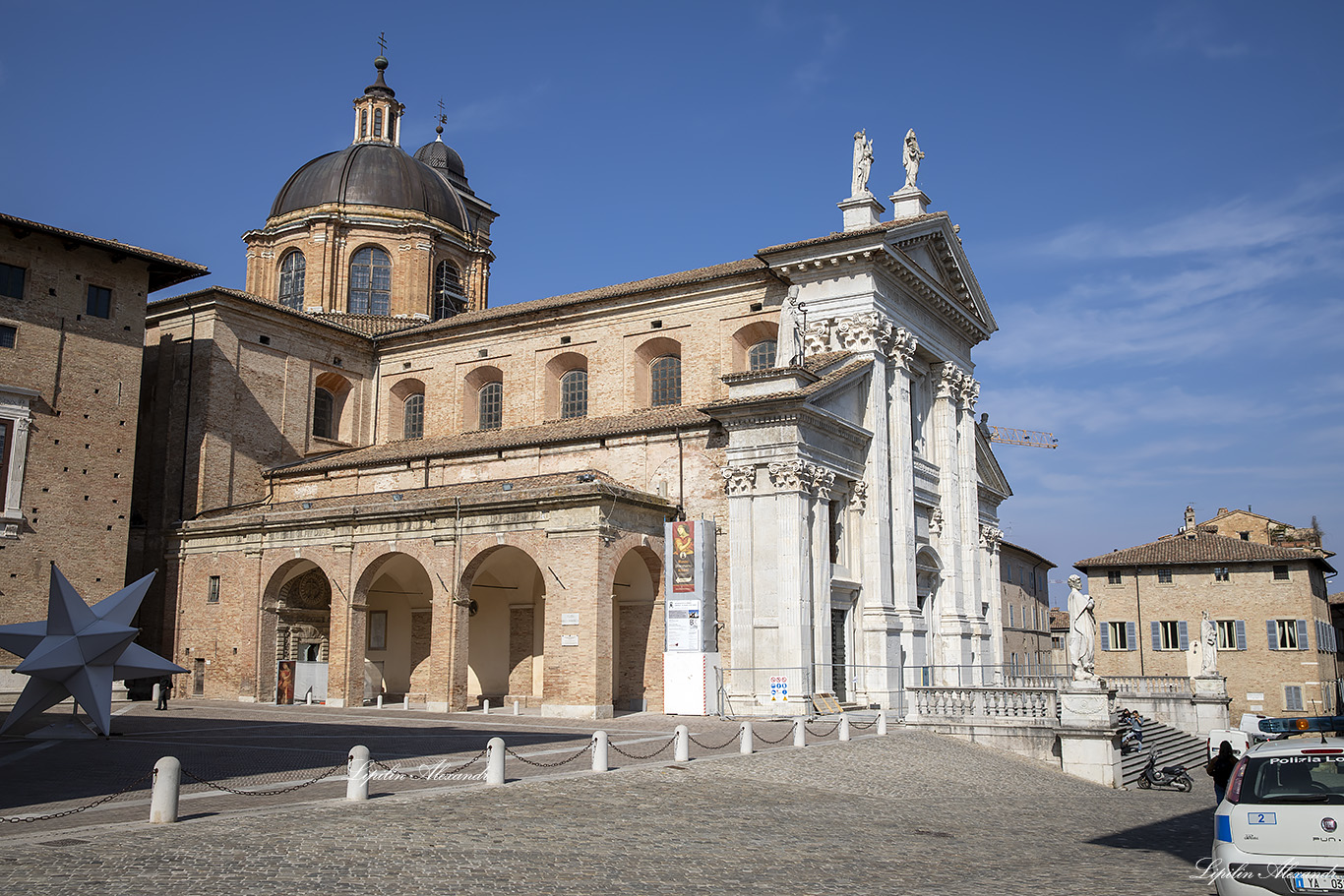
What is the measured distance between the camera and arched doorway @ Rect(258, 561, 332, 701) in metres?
29.4

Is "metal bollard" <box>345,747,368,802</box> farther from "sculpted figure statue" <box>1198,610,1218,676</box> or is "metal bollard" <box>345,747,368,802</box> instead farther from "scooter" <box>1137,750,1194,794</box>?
"sculpted figure statue" <box>1198,610,1218,676</box>

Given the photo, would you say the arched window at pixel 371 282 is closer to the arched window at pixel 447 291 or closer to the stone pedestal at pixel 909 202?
the arched window at pixel 447 291

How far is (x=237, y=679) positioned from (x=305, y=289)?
1602 cm

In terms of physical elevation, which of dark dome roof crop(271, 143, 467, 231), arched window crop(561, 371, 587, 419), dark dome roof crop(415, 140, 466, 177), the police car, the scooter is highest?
dark dome roof crop(415, 140, 466, 177)

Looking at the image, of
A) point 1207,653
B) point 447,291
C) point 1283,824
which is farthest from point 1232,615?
point 1283,824

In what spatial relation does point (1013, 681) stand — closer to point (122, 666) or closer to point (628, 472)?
point (628, 472)

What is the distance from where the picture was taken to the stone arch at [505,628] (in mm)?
29375

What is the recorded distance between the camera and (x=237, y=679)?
2959 cm

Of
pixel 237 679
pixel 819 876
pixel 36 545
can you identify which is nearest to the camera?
pixel 819 876

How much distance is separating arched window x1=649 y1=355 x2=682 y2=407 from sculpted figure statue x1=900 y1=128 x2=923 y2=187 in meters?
8.82

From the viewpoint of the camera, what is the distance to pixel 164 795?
988 centimetres

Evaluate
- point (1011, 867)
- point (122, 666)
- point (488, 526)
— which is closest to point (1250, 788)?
point (1011, 867)

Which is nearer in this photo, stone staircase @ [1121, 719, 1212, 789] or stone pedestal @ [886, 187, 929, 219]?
stone staircase @ [1121, 719, 1212, 789]

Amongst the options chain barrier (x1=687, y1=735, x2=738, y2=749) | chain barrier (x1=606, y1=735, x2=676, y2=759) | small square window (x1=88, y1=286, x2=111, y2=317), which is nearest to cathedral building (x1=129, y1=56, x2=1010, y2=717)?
small square window (x1=88, y1=286, x2=111, y2=317)
